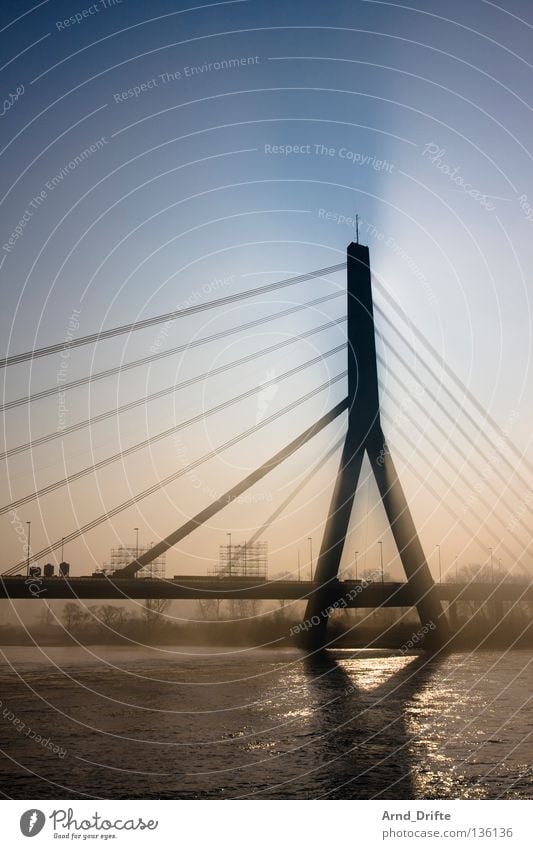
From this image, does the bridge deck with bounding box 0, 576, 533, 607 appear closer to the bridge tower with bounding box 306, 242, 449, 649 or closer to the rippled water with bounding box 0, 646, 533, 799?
the bridge tower with bounding box 306, 242, 449, 649

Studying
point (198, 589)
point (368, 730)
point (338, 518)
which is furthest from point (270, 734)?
point (198, 589)

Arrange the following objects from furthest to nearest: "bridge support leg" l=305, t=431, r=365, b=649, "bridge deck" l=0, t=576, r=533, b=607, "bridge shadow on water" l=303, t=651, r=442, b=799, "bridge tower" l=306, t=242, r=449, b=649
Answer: "bridge deck" l=0, t=576, r=533, b=607 → "bridge tower" l=306, t=242, r=449, b=649 → "bridge support leg" l=305, t=431, r=365, b=649 → "bridge shadow on water" l=303, t=651, r=442, b=799

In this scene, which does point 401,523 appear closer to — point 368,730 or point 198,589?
point 198,589

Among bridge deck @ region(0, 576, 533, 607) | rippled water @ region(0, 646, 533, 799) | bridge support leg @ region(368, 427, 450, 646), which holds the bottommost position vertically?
rippled water @ region(0, 646, 533, 799)

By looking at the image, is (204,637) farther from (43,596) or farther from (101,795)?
(101,795)

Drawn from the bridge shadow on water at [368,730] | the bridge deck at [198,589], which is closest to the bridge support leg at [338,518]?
the bridge deck at [198,589]

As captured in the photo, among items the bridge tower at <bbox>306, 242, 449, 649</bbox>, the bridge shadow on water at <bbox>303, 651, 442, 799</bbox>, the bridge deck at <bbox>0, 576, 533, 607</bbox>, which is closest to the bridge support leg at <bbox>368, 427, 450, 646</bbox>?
the bridge tower at <bbox>306, 242, 449, 649</bbox>

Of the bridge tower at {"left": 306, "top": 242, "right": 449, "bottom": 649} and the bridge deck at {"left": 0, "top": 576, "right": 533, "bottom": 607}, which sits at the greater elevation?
the bridge tower at {"left": 306, "top": 242, "right": 449, "bottom": 649}

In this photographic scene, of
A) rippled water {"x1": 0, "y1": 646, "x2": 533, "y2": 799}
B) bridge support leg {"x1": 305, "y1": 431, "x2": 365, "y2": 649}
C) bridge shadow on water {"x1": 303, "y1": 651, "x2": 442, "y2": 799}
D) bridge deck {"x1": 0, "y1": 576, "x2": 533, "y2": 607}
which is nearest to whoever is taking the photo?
rippled water {"x1": 0, "y1": 646, "x2": 533, "y2": 799}
